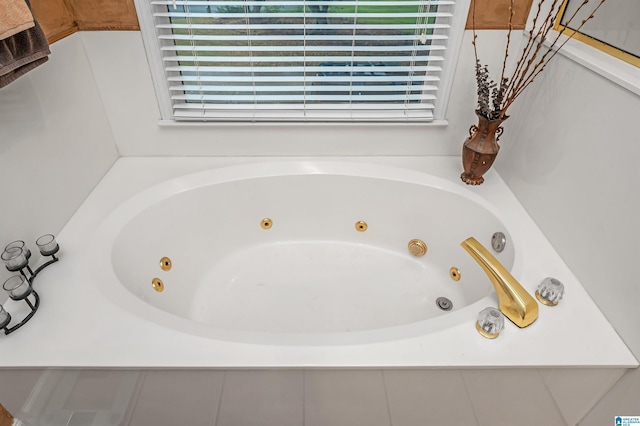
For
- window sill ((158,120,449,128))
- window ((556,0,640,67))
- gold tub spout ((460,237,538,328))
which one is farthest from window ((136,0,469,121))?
gold tub spout ((460,237,538,328))

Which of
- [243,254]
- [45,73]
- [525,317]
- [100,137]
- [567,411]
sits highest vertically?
[45,73]

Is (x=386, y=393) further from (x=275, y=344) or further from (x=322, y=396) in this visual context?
(x=275, y=344)

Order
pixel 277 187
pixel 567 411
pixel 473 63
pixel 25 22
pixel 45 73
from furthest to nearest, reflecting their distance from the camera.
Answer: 1. pixel 277 187
2. pixel 473 63
3. pixel 45 73
4. pixel 567 411
5. pixel 25 22

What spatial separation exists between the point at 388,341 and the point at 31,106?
1.25 metres

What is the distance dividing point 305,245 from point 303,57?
850 mm

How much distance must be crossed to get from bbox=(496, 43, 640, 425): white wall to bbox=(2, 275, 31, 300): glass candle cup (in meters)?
1.55

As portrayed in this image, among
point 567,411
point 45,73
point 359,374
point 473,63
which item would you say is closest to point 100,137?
point 45,73

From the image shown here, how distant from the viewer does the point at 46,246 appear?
1131mm

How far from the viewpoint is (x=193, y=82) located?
1.62 metres

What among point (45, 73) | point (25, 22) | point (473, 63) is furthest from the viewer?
point (473, 63)

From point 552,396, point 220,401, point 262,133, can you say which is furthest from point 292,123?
point 552,396

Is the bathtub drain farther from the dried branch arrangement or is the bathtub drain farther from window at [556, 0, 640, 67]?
window at [556, 0, 640, 67]

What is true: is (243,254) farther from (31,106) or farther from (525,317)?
(525,317)

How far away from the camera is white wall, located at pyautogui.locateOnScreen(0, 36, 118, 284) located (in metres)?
1.08
